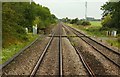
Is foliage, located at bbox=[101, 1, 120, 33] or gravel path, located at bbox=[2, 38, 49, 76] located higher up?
foliage, located at bbox=[101, 1, 120, 33]

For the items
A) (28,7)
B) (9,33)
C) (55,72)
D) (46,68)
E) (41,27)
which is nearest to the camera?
(55,72)

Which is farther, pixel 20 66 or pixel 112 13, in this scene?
pixel 112 13

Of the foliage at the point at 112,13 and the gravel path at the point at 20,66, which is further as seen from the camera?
the foliage at the point at 112,13

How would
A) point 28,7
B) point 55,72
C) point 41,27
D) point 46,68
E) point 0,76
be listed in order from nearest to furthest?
1. point 0,76
2. point 55,72
3. point 46,68
4. point 28,7
5. point 41,27

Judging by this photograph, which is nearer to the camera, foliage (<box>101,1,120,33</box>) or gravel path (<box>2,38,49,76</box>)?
gravel path (<box>2,38,49,76</box>)

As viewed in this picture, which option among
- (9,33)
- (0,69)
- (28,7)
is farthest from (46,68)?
(28,7)

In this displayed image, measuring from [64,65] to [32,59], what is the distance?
2.78 meters

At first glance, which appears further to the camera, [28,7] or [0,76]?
[28,7]

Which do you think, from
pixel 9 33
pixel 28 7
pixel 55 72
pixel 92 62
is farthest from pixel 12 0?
pixel 55 72

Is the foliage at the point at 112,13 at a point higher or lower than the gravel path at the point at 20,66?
higher

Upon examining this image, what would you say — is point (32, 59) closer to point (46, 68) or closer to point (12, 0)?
point (46, 68)

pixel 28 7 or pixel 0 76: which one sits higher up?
pixel 28 7

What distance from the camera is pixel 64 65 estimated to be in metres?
14.0

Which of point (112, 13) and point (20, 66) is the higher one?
point (112, 13)
